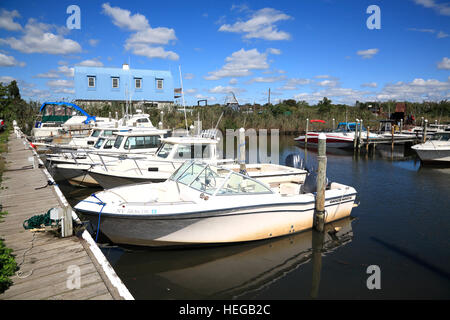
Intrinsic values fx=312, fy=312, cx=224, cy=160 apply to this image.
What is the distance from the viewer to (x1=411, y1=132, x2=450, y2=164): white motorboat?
→ 20.5 metres

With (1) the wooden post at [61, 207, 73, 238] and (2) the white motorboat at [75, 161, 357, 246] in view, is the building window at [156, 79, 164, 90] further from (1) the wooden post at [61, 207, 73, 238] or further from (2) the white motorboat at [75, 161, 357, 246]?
(1) the wooden post at [61, 207, 73, 238]

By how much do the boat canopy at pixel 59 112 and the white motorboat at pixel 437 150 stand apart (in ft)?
85.1

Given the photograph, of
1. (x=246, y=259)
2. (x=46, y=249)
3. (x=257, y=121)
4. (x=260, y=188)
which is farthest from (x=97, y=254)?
(x=257, y=121)

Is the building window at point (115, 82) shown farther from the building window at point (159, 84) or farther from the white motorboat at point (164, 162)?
the white motorboat at point (164, 162)

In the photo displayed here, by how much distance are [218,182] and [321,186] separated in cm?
274

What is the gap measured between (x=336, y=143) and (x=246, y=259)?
26491mm

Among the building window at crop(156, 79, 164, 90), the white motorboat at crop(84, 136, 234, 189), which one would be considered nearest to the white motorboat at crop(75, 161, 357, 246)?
the white motorboat at crop(84, 136, 234, 189)

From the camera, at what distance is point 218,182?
7.62 metres

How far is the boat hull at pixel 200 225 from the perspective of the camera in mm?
6773

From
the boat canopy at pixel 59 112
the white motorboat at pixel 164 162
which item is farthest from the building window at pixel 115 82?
the white motorboat at pixel 164 162

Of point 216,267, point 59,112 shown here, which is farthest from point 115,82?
point 216,267

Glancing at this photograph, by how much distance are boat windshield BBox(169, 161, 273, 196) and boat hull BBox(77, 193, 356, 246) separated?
1.60 feet

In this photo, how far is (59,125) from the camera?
27.5 m

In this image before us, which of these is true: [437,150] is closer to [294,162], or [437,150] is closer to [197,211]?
[294,162]
